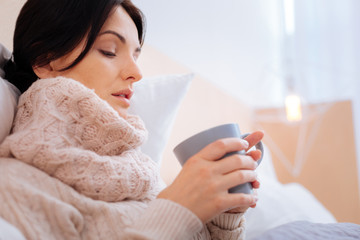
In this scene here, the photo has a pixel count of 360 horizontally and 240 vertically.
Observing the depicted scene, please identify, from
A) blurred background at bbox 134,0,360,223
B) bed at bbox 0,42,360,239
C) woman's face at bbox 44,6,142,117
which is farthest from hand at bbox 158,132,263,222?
blurred background at bbox 134,0,360,223

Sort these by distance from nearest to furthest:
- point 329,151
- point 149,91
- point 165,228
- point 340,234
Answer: point 165,228 → point 340,234 → point 149,91 → point 329,151

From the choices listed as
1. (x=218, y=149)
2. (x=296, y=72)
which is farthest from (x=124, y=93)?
(x=296, y=72)

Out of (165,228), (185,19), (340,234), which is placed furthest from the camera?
(185,19)

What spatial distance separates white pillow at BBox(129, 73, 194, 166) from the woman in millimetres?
192

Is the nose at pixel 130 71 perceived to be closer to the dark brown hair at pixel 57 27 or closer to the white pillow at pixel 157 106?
the dark brown hair at pixel 57 27

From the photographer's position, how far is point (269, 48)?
2568 millimetres

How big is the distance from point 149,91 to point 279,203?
607 millimetres

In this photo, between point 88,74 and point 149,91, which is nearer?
point 88,74

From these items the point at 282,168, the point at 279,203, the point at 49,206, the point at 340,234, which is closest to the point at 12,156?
the point at 49,206

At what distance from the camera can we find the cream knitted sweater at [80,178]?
0.45 m

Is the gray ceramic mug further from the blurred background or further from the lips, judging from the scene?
the blurred background

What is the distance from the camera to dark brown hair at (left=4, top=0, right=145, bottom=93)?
0.65 meters

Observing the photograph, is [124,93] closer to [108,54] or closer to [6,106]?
[108,54]

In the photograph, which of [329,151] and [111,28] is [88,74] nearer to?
[111,28]
